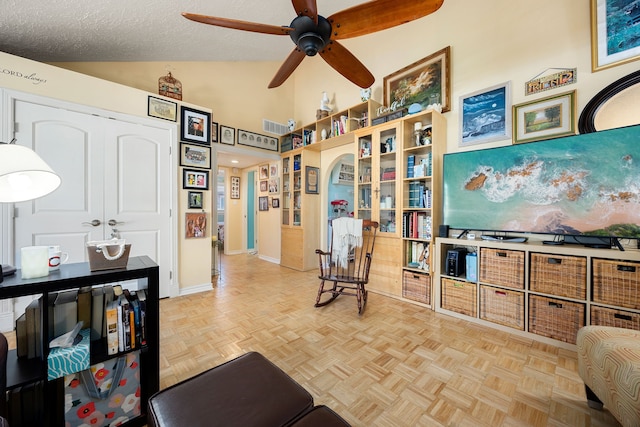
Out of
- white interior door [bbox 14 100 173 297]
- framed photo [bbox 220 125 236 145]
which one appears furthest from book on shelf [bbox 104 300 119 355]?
framed photo [bbox 220 125 236 145]

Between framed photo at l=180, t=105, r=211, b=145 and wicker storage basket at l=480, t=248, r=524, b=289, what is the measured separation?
3.57 metres

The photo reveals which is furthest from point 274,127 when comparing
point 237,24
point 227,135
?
point 237,24

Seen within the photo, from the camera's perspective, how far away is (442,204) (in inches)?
110

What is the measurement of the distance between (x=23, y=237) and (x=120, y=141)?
1228 millimetres

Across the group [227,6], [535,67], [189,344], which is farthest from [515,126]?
[189,344]

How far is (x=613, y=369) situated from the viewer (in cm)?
104

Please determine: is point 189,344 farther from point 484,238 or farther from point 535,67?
point 535,67

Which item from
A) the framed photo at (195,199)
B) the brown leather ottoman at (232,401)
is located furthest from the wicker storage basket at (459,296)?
the framed photo at (195,199)

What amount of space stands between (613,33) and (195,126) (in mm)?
4233

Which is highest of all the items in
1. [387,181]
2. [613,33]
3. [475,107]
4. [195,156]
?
[613,33]

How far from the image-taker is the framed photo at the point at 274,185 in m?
4.91

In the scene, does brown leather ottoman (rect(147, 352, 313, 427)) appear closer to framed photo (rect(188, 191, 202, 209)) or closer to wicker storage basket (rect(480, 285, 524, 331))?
wicker storage basket (rect(480, 285, 524, 331))

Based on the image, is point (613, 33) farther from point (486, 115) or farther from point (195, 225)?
point (195, 225)

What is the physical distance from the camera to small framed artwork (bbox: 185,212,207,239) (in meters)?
3.19
